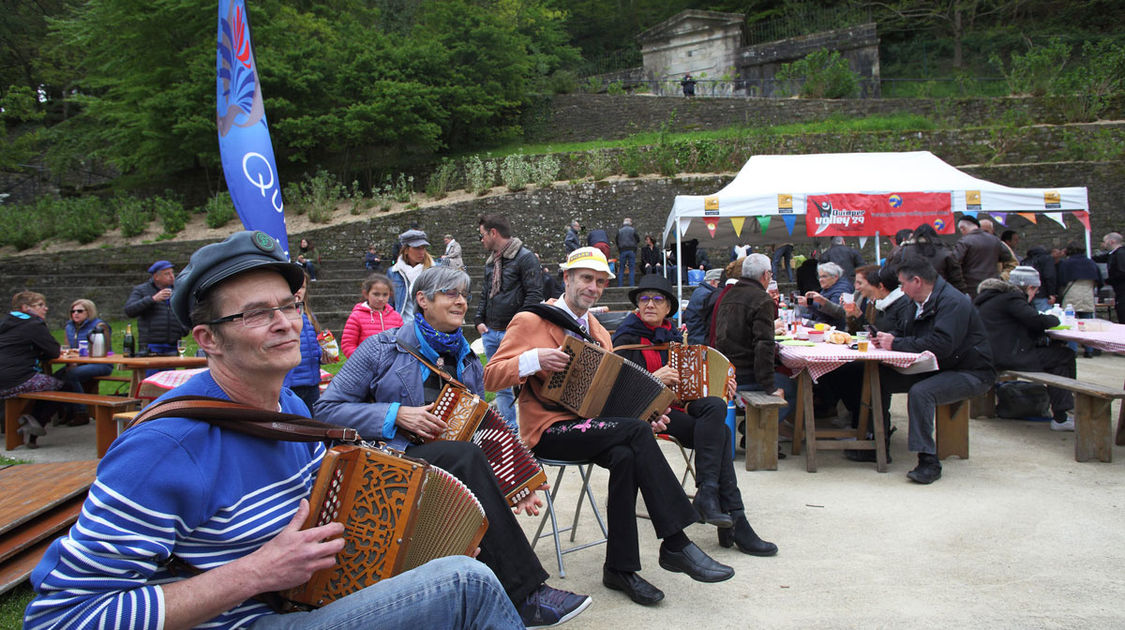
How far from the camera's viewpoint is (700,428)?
14.1 feet

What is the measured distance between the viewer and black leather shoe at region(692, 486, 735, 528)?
13.0 ft

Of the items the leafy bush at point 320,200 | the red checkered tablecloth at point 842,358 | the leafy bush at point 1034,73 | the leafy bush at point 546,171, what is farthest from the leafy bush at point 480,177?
the leafy bush at point 1034,73

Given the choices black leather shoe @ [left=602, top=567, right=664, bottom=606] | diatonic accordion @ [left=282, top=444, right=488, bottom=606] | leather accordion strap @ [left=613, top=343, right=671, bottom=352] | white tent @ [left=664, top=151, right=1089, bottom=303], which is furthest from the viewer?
white tent @ [left=664, top=151, right=1089, bottom=303]

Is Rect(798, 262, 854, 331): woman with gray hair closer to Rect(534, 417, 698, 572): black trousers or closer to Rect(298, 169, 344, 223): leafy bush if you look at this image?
Rect(534, 417, 698, 572): black trousers

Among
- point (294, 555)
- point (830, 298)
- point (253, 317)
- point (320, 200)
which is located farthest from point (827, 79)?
point (294, 555)

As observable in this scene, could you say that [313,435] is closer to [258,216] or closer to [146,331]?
[258,216]

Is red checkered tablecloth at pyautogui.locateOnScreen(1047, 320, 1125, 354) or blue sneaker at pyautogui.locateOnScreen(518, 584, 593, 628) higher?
red checkered tablecloth at pyautogui.locateOnScreen(1047, 320, 1125, 354)

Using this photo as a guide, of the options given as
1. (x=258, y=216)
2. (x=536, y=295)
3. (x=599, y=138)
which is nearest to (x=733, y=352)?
(x=536, y=295)

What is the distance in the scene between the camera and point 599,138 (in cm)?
3048

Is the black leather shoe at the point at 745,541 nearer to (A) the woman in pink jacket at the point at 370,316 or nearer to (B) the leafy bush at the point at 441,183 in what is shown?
(A) the woman in pink jacket at the point at 370,316

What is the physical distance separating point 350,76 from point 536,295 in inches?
886

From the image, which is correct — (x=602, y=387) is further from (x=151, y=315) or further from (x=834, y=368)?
(x=151, y=315)

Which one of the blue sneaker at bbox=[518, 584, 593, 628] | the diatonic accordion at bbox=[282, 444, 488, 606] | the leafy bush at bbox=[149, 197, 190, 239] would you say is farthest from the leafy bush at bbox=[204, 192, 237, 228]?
the diatonic accordion at bbox=[282, 444, 488, 606]

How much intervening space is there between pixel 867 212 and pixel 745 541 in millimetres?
7588
